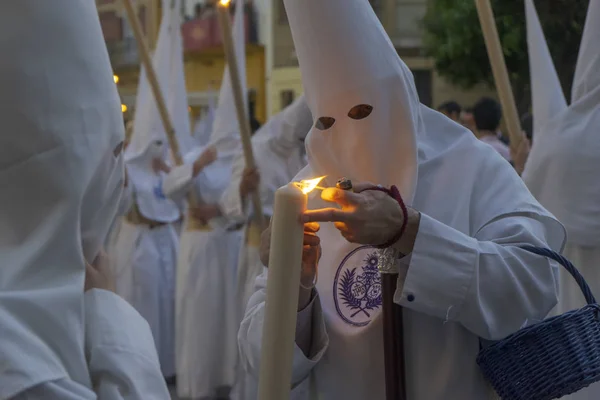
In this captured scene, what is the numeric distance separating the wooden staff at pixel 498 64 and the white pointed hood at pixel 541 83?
138 mm

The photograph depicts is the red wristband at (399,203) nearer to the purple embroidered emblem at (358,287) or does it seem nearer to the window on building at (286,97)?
the purple embroidered emblem at (358,287)

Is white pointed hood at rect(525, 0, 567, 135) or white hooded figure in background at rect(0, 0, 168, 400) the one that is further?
white pointed hood at rect(525, 0, 567, 135)

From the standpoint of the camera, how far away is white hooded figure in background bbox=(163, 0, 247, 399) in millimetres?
6879

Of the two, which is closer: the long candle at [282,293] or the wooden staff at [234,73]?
the long candle at [282,293]

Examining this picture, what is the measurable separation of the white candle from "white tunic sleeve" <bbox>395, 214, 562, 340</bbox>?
66 centimetres

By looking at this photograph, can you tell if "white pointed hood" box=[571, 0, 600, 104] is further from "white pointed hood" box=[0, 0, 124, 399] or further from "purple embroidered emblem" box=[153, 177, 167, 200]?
"purple embroidered emblem" box=[153, 177, 167, 200]

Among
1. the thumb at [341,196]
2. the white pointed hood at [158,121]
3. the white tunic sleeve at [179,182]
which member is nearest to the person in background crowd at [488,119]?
the white tunic sleeve at [179,182]

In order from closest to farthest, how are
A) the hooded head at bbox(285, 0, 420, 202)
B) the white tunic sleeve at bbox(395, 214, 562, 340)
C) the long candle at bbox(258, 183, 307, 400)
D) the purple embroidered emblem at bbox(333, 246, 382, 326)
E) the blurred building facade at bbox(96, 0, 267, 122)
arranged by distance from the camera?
the long candle at bbox(258, 183, 307, 400), the white tunic sleeve at bbox(395, 214, 562, 340), the hooded head at bbox(285, 0, 420, 202), the purple embroidered emblem at bbox(333, 246, 382, 326), the blurred building facade at bbox(96, 0, 267, 122)

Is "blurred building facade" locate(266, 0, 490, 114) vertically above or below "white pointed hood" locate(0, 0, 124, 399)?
below

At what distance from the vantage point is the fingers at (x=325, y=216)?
5.38ft

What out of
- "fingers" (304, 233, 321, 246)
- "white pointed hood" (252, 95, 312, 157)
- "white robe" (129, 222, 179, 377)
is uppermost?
"fingers" (304, 233, 321, 246)

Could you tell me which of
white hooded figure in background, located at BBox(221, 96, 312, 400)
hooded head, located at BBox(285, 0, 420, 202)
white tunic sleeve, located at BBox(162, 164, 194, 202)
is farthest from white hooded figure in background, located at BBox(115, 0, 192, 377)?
hooded head, located at BBox(285, 0, 420, 202)

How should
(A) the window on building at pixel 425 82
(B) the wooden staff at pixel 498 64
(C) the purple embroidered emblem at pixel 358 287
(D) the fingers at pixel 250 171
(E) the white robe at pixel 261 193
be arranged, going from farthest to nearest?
(A) the window on building at pixel 425 82 → (E) the white robe at pixel 261 193 → (D) the fingers at pixel 250 171 → (B) the wooden staff at pixel 498 64 → (C) the purple embroidered emblem at pixel 358 287

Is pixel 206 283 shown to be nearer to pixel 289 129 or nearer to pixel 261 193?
pixel 261 193
